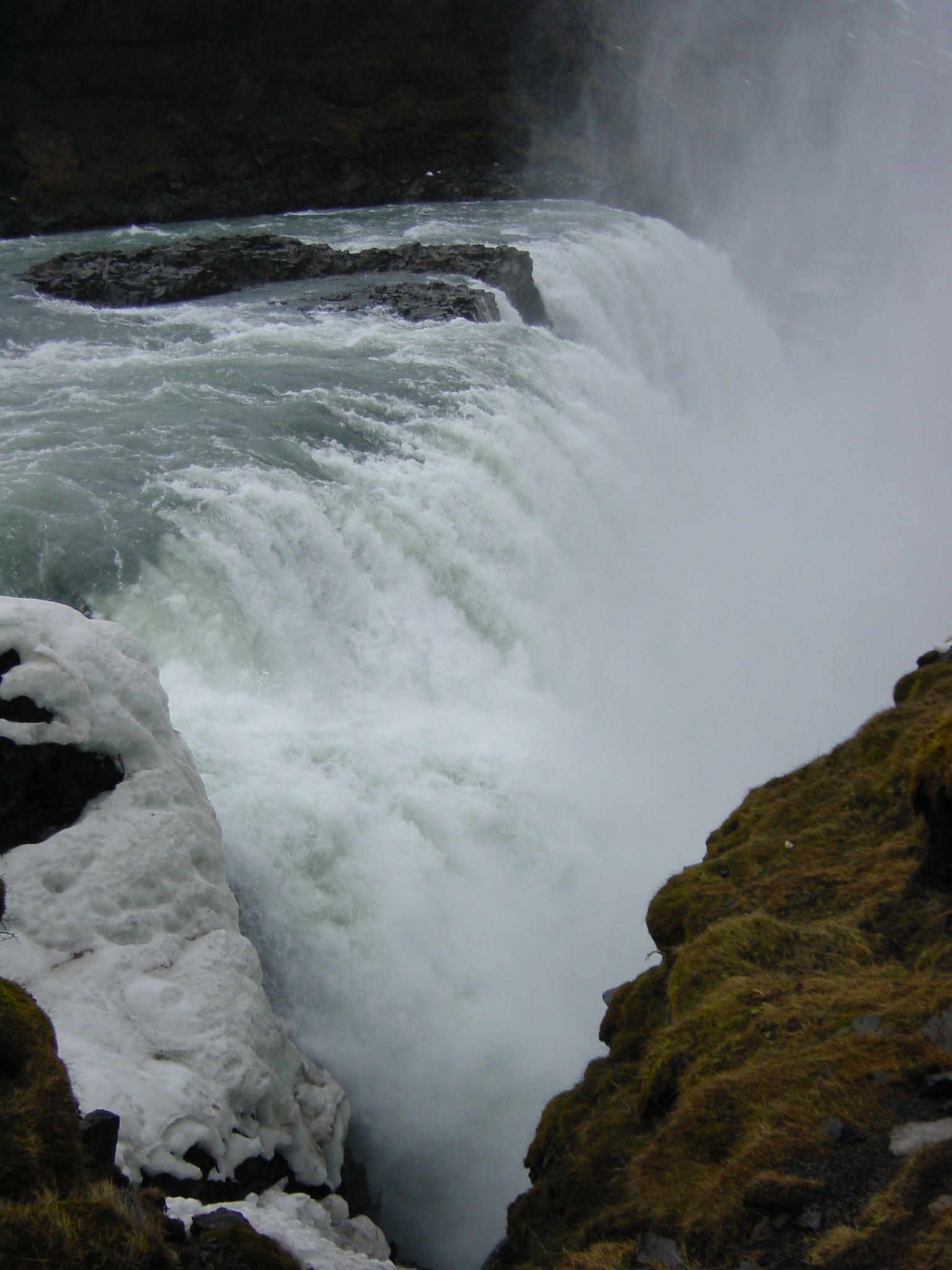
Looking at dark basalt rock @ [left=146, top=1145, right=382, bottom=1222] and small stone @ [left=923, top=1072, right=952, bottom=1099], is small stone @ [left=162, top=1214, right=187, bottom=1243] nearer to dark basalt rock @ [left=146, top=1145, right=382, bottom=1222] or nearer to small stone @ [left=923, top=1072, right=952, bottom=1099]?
dark basalt rock @ [left=146, top=1145, right=382, bottom=1222]

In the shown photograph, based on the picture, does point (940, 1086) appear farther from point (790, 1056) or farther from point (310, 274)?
point (310, 274)

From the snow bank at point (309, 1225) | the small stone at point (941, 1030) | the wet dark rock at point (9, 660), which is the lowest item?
the snow bank at point (309, 1225)

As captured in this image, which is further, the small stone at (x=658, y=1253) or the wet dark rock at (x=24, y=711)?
the wet dark rock at (x=24, y=711)

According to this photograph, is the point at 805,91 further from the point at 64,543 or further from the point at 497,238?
the point at 64,543

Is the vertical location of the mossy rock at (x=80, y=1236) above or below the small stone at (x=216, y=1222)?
above

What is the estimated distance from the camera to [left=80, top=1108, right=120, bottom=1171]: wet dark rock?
159 inches

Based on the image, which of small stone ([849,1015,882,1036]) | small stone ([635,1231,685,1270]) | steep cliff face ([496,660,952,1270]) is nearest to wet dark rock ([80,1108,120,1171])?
steep cliff face ([496,660,952,1270])

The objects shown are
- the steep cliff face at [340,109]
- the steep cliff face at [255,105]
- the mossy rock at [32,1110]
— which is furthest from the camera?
the steep cliff face at [340,109]

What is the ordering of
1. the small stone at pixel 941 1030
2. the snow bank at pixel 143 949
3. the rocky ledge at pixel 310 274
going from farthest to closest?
the rocky ledge at pixel 310 274 < the snow bank at pixel 143 949 < the small stone at pixel 941 1030

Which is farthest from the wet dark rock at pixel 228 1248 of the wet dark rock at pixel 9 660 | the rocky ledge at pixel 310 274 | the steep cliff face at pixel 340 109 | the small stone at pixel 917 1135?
the steep cliff face at pixel 340 109

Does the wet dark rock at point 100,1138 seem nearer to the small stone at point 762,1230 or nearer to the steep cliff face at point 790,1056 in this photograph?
the steep cliff face at point 790,1056

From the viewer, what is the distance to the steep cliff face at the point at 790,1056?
3.87 meters

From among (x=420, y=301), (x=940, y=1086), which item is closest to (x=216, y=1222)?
(x=940, y=1086)

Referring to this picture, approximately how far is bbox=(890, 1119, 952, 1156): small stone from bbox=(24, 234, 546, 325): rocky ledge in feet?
59.5
